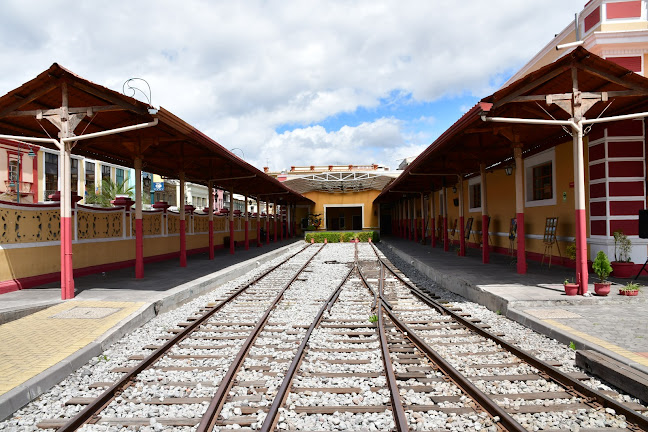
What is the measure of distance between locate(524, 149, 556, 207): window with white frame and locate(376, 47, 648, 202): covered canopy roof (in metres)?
0.33

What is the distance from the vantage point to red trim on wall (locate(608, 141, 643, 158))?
8.90 metres

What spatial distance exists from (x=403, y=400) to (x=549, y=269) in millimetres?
8430

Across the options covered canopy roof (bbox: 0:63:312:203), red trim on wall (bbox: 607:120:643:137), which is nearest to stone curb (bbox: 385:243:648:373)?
red trim on wall (bbox: 607:120:643:137)

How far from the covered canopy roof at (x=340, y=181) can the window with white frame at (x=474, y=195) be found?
46.6ft

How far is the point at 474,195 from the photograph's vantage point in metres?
18.1

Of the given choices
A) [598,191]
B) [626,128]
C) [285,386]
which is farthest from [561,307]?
[285,386]

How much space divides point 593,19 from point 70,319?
1410 centimetres

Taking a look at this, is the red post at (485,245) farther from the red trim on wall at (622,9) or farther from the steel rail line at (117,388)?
the steel rail line at (117,388)

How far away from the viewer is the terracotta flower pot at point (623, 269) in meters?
8.67

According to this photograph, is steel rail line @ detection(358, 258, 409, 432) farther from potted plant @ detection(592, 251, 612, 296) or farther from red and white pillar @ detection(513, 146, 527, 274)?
red and white pillar @ detection(513, 146, 527, 274)

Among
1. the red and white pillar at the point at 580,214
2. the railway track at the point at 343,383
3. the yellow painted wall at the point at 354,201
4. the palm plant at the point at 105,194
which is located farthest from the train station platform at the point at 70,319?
the yellow painted wall at the point at 354,201

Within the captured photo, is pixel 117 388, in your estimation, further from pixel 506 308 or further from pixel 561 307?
pixel 561 307

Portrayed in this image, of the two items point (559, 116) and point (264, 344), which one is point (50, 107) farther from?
point (559, 116)

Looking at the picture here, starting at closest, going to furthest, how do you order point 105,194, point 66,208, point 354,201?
point 66,208 < point 105,194 < point 354,201
